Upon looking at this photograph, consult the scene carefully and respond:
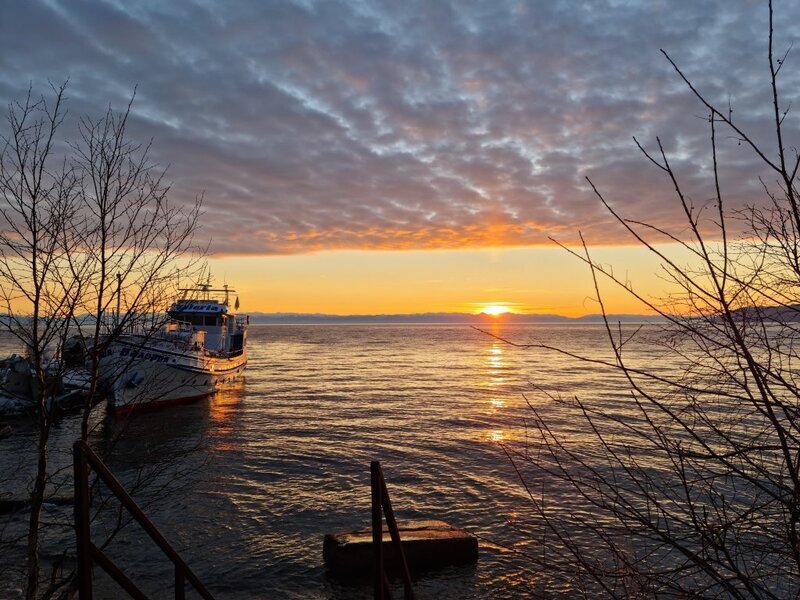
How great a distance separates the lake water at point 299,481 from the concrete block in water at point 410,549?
25 centimetres

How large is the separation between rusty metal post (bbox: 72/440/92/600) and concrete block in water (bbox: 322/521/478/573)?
279 inches

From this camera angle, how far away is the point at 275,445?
20.6 meters

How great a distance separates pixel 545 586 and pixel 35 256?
382 inches

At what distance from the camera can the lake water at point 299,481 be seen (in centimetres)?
979

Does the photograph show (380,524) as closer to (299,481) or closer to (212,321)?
(299,481)

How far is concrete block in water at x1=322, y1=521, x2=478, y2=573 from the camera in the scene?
9.71 m

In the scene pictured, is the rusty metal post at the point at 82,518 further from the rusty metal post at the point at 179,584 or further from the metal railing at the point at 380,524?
the metal railing at the point at 380,524

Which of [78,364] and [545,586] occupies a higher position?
[78,364]

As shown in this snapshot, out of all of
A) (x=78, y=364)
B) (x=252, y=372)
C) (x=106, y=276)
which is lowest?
(x=252, y=372)

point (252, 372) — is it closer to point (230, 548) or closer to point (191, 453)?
point (191, 453)

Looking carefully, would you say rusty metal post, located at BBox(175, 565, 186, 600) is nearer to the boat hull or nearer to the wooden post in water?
the wooden post in water

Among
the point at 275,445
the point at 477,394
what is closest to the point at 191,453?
the point at 275,445

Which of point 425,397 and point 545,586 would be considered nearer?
point 545,586

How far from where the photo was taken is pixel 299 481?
15641 millimetres
